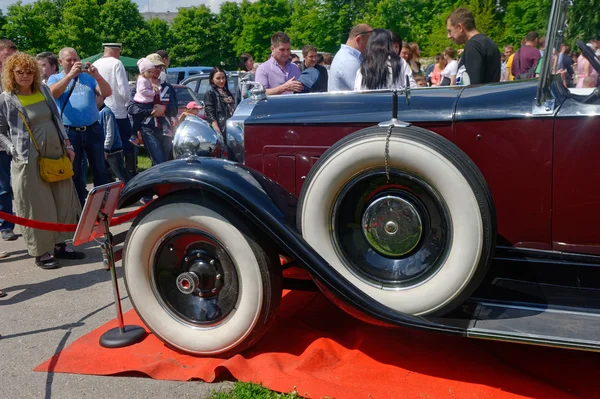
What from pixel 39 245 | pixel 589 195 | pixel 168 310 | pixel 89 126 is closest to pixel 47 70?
pixel 89 126

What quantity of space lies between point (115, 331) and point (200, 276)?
747 mm

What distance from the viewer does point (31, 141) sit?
4652 millimetres

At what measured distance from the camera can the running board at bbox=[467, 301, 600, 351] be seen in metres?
2.31

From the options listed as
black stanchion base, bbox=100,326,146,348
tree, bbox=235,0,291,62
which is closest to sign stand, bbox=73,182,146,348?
black stanchion base, bbox=100,326,146,348

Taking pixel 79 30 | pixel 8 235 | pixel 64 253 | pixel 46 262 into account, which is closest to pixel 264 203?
pixel 46 262

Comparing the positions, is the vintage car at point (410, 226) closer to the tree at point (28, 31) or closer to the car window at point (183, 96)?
the car window at point (183, 96)

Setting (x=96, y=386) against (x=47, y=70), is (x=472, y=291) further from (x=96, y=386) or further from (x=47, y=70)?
(x=47, y=70)

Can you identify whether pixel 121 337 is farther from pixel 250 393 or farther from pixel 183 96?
pixel 183 96

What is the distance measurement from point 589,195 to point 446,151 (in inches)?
29.6

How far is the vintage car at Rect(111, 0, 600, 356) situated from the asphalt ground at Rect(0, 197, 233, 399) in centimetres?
34

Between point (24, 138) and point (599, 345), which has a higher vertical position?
point (24, 138)

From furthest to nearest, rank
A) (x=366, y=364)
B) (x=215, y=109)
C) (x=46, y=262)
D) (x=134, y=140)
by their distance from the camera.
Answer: (x=134, y=140), (x=215, y=109), (x=46, y=262), (x=366, y=364)

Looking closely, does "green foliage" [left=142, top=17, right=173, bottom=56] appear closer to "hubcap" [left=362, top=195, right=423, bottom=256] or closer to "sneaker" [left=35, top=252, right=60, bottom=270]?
"sneaker" [left=35, top=252, right=60, bottom=270]

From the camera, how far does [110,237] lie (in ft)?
10.6
